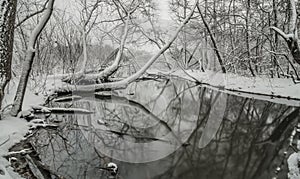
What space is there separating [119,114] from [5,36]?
13.9 feet

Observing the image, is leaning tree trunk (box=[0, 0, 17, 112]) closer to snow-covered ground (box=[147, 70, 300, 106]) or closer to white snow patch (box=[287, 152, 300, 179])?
white snow patch (box=[287, 152, 300, 179])

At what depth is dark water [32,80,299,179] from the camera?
15.0 ft

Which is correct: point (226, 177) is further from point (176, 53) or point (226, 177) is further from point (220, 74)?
point (176, 53)

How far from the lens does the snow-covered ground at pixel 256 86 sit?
37.4ft

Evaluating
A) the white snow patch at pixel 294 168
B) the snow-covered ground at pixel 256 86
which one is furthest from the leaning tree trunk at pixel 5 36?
the snow-covered ground at pixel 256 86

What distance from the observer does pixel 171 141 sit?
239 inches

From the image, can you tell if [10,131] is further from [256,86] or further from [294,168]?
[256,86]

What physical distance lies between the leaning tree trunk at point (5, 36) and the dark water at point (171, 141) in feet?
5.00

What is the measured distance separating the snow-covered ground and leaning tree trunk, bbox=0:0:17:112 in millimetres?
9496

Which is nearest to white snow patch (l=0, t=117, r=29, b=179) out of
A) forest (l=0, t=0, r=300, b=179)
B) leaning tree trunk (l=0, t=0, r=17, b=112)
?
forest (l=0, t=0, r=300, b=179)

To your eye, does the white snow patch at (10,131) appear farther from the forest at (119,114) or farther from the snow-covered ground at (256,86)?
the snow-covered ground at (256,86)

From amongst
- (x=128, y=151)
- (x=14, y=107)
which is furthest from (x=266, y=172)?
(x=14, y=107)

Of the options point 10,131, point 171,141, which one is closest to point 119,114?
point 171,141

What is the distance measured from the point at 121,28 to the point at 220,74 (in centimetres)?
732
